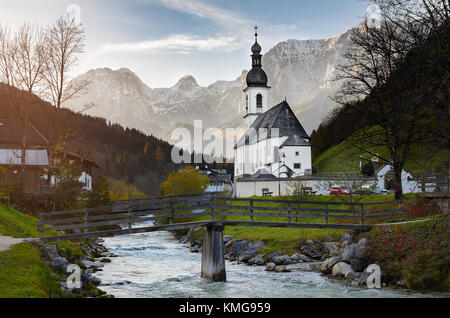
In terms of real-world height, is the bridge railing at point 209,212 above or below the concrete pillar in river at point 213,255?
above

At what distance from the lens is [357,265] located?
70.2 feet

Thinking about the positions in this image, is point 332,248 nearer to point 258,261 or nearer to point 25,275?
point 258,261

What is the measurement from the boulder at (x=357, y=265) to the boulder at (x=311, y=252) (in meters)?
5.88

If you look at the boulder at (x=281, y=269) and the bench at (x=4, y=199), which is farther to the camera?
the bench at (x=4, y=199)

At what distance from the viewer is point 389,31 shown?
27.1 metres

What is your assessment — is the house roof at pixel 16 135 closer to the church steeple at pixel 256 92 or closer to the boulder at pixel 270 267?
the boulder at pixel 270 267

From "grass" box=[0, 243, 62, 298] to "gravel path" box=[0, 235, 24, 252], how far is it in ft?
1.01

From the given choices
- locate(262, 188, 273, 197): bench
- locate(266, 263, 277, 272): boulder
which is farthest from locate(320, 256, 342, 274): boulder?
locate(262, 188, 273, 197): bench

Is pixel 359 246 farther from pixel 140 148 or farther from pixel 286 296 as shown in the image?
pixel 140 148

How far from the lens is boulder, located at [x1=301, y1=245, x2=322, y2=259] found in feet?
90.4

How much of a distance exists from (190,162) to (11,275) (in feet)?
498

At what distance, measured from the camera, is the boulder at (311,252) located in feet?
90.4

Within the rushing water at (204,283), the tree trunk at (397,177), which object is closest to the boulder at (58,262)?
the rushing water at (204,283)

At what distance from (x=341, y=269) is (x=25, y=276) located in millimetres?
14031
